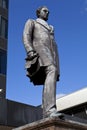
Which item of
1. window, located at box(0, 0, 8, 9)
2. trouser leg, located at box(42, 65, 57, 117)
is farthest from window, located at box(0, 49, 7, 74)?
trouser leg, located at box(42, 65, 57, 117)

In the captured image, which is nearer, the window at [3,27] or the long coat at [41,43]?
the long coat at [41,43]

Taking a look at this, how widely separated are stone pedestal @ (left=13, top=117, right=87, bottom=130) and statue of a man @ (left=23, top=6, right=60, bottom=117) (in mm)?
372

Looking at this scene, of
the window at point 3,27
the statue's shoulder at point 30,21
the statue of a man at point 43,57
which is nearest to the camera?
the statue of a man at point 43,57

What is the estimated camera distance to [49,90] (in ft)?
26.1

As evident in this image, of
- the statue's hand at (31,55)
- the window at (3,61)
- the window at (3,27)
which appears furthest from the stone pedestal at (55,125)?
the window at (3,27)

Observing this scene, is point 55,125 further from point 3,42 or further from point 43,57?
point 3,42

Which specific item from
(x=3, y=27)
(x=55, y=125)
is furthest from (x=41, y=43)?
(x=3, y=27)

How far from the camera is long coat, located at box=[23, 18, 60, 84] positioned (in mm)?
8211

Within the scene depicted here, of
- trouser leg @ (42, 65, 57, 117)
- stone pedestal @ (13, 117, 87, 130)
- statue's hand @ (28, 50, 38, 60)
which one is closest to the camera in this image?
stone pedestal @ (13, 117, 87, 130)

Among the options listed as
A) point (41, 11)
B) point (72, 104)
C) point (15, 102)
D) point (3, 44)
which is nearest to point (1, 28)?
point (3, 44)

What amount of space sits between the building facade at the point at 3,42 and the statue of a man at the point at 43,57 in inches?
946

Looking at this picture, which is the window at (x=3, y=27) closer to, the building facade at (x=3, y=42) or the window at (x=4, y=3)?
the building facade at (x=3, y=42)

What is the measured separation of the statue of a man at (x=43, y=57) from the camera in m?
7.94

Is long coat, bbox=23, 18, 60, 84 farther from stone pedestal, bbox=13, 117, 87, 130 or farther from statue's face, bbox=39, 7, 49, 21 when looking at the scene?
stone pedestal, bbox=13, 117, 87, 130
